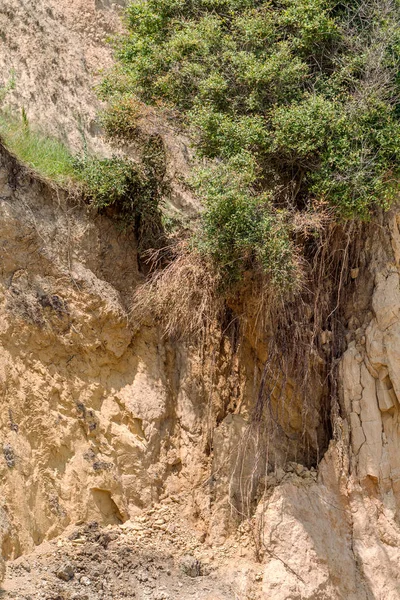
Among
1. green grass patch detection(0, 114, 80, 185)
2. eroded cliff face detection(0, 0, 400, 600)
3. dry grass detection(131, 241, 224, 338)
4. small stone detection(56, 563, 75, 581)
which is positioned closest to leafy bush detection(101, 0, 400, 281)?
dry grass detection(131, 241, 224, 338)

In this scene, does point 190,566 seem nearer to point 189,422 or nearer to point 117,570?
point 117,570

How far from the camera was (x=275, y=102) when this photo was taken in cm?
925

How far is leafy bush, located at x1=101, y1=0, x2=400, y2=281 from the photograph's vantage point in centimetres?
884

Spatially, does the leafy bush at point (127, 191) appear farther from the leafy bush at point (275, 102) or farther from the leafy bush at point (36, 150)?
the leafy bush at point (275, 102)

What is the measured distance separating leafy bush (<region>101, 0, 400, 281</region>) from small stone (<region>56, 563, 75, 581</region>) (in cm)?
316

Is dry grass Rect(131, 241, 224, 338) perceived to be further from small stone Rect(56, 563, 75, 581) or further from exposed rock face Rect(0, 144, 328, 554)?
small stone Rect(56, 563, 75, 581)

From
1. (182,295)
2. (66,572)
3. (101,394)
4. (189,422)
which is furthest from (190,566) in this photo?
(182,295)

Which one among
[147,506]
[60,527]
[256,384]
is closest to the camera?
[60,527]

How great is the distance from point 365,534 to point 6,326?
4020 mm

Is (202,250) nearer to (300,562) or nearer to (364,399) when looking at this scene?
(364,399)

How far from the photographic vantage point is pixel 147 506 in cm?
890

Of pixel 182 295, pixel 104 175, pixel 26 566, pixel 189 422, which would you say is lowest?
pixel 26 566

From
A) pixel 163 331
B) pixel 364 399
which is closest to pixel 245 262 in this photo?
pixel 163 331

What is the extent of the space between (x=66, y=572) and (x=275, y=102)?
493cm
